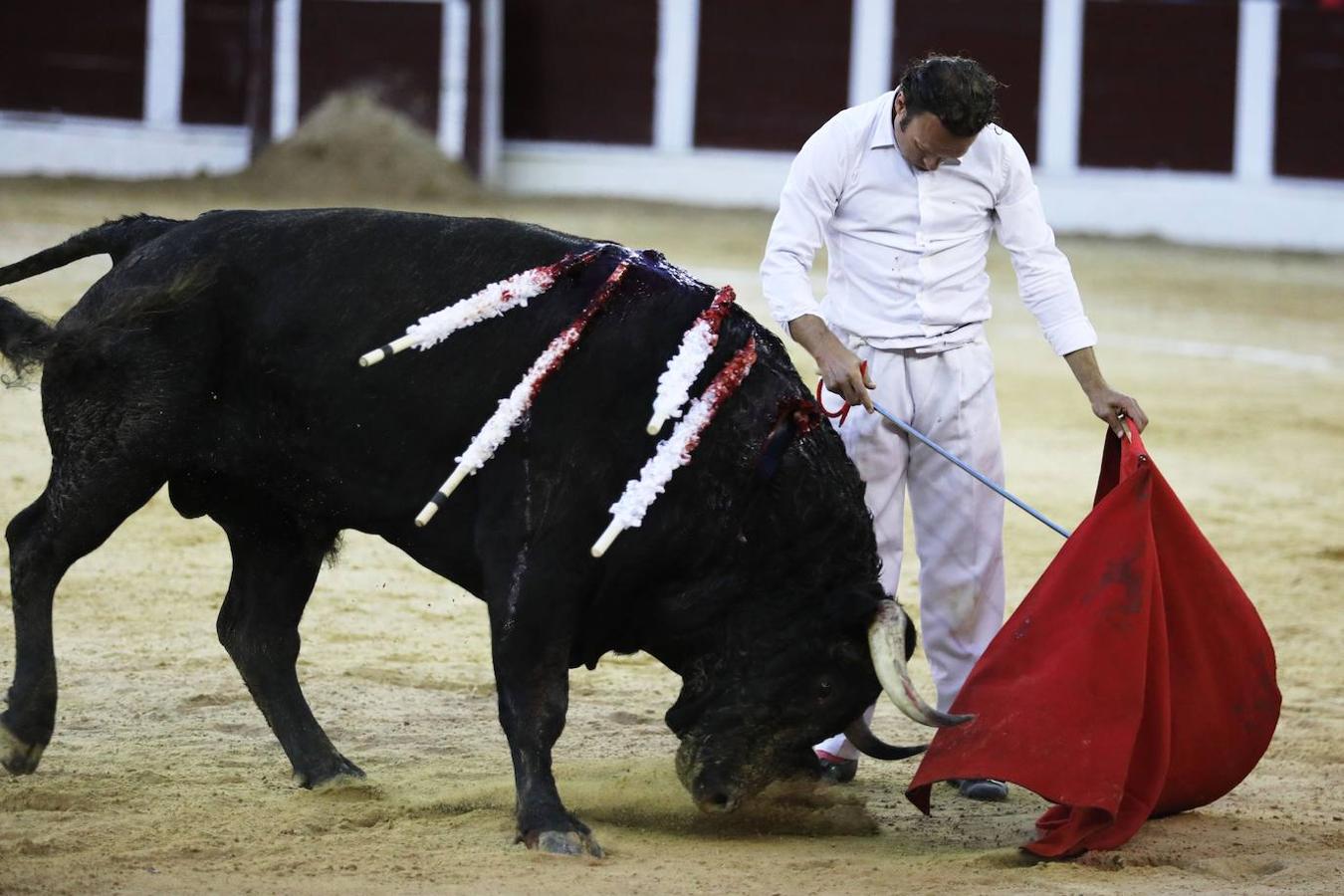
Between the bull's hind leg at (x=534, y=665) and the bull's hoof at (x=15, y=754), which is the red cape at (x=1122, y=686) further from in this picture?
the bull's hoof at (x=15, y=754)

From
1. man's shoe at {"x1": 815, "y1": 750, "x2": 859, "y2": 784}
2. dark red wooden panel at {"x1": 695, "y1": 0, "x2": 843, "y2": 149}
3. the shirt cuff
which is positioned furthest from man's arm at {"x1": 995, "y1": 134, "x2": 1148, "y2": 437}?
dark red wooden panel at {"x1": 695, "y1": 0, "x2": 843, "y2": 149}

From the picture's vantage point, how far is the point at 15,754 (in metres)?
3.49

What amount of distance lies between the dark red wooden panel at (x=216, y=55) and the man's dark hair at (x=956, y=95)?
522 inches

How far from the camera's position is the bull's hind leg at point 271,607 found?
3719 millimetres

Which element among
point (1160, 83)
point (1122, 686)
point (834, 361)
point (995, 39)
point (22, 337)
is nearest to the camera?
point (1122, 686)

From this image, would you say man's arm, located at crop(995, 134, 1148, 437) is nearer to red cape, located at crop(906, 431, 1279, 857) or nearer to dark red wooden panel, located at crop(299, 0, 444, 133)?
red cape, located at crop(906, 431, 1279, 857)

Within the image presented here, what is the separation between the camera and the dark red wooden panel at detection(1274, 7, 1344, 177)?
48.5ft

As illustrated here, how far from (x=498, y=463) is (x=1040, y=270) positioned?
1185mm

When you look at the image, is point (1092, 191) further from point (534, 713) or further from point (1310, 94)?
point (534, 713)

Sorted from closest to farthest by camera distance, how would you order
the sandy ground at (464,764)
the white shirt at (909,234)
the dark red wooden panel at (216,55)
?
the sandy ground at (464,764), the white shirt at (909,234), the dark red wooden panel at (216,55)

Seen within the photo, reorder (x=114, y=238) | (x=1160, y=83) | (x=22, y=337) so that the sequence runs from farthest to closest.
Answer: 1. (x=1160, y=83)
2. (x=114, y=238)
3. (x=22, y=337)

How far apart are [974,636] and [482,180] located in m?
12.2

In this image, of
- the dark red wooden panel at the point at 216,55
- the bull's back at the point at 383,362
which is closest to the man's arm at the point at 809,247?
the bull's back at the point at 383,362

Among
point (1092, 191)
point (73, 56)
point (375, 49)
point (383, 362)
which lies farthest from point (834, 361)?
point (73, 56)
